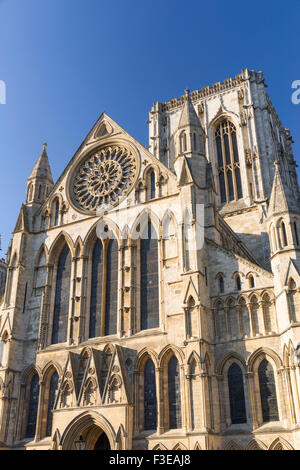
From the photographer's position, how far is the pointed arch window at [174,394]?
1975 cm

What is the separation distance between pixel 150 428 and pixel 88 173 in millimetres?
15108

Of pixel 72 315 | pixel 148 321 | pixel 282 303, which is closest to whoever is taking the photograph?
pixel 282 303

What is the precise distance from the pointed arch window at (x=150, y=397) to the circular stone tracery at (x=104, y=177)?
9.53 m

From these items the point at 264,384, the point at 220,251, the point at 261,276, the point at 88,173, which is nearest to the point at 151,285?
the point at 220,251

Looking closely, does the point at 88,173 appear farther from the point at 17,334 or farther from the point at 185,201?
the point at 17,334

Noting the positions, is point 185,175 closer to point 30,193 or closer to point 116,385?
point 116,385

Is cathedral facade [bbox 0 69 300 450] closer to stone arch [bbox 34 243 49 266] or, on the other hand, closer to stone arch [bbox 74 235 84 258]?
stone arch [bbox 74 235 84 258]

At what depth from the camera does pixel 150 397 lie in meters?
20.6

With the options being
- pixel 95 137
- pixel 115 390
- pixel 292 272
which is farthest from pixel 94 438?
pixel 95 137

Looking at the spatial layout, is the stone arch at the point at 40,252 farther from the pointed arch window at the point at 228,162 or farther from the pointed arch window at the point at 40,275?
the pointed arch window at the point at 228,162

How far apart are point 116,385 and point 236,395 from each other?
17.0ft

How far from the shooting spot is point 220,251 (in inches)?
859

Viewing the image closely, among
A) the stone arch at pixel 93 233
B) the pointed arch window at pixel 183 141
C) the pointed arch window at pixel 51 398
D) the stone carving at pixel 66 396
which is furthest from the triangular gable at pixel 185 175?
the pointed arch window at pixel 51 398
